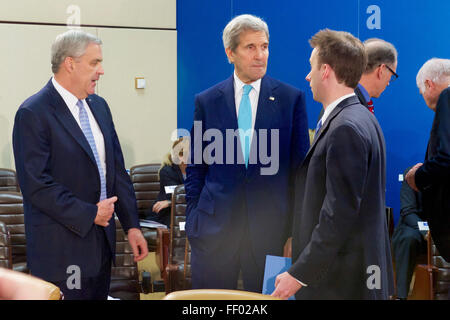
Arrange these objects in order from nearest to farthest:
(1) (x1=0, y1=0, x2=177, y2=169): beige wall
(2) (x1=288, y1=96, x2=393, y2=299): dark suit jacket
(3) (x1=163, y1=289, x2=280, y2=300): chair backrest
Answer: (3) (x1=163, y1=289, x2=280, y2=300): chair backrest
(2) (x1=288, y1=96, x2=393, y2=299): dark suit jacket
(1) (x1=0, y1=0, x2=177, y2=169): beige wall

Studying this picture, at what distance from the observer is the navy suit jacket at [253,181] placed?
2.58m

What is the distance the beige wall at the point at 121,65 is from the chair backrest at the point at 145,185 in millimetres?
1102

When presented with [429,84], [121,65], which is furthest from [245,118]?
[121,65]

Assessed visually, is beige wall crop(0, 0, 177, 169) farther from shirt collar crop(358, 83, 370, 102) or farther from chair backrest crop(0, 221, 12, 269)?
shirt collar crop(358, 83, 370, 102)

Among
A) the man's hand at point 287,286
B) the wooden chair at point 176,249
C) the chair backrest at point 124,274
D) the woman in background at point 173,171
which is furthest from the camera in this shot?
the woman in background at point 173,171

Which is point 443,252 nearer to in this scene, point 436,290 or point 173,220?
point 436,290

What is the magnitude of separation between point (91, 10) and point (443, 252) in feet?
16.2

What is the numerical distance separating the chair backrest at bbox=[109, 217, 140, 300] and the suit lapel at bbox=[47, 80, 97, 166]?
1597 mm

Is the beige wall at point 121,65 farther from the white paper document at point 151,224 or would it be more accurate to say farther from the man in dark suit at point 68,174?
the man in dark suit at point 68,174

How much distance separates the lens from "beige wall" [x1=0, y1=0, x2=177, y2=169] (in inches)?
251

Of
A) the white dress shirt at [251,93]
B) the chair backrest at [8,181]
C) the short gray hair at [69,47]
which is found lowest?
the chair backrest at [8,181]

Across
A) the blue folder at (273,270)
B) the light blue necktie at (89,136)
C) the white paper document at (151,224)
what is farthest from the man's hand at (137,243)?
the white paper document at (151,224)

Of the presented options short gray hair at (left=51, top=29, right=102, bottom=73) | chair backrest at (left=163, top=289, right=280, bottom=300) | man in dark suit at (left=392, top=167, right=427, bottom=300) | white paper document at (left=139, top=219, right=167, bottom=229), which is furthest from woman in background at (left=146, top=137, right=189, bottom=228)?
chair backrest at (left=163, top=289, right=280, bottom=300)

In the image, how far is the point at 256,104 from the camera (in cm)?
266
